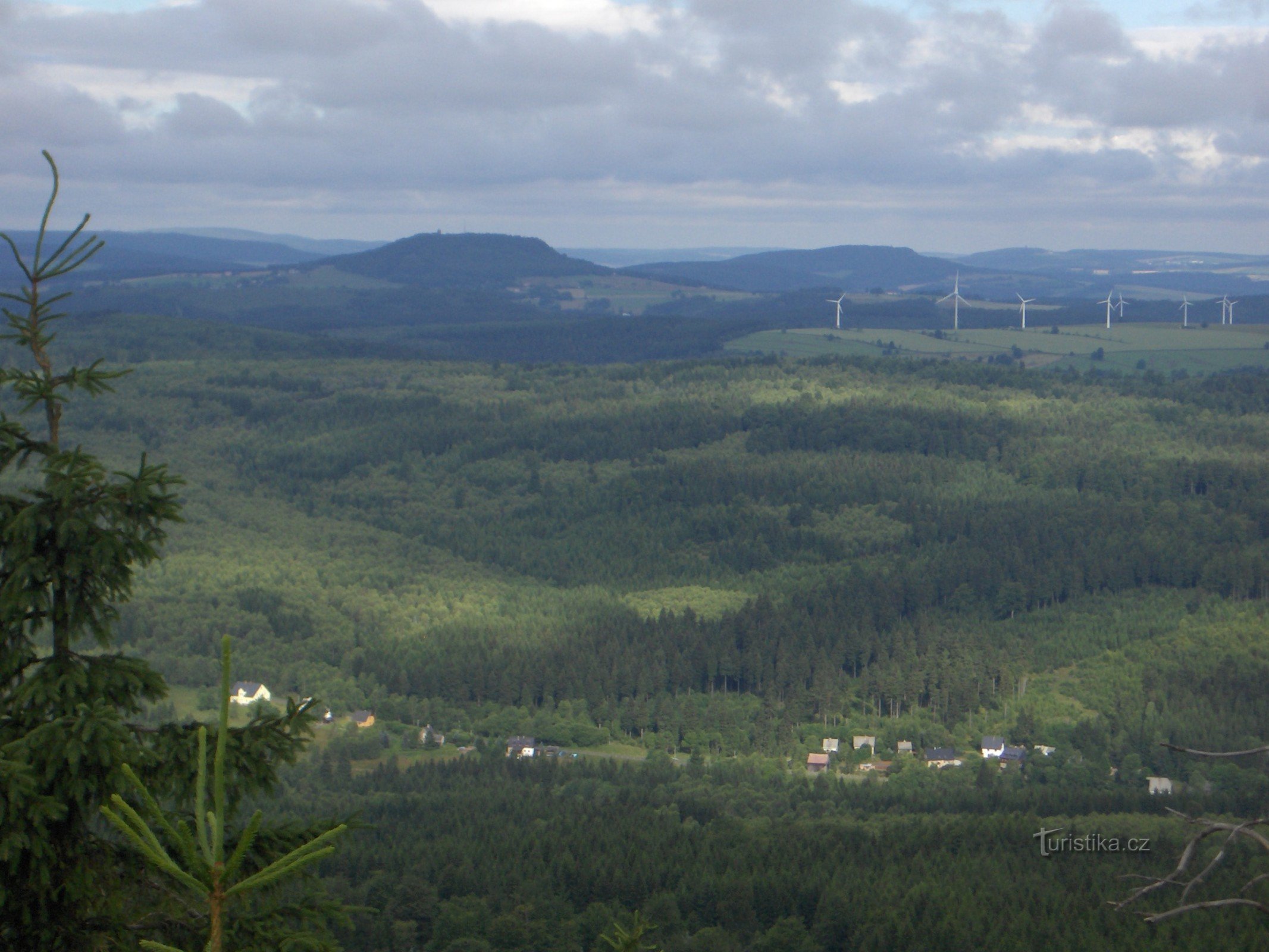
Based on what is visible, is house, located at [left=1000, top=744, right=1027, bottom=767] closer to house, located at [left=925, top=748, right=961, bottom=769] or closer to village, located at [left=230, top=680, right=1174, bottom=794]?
village, located at [left=230, top=680, right=1174, bottom=794]

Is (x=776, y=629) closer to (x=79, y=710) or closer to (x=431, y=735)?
(x=431, y=735)

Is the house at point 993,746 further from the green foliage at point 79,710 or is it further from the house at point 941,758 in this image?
the green foliage at point 79,710

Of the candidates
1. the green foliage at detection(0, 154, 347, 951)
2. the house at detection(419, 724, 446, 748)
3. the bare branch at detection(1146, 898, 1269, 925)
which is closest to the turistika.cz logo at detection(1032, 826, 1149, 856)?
the house at detection(419, 724, 446, 748)

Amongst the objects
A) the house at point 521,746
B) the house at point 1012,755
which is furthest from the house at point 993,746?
the house at point 521,746

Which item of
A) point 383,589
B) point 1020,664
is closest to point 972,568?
point 1020,664

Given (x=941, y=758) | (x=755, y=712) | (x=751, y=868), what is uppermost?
(x=751, y=868)

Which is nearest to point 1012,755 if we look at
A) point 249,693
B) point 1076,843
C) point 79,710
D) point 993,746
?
point 993,746

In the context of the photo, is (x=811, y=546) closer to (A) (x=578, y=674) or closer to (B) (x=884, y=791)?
(A) (x=578, y=674)
